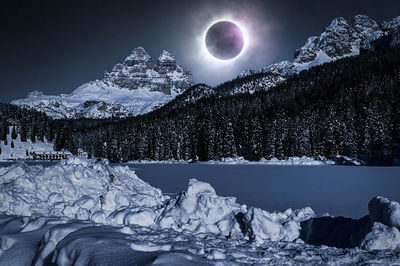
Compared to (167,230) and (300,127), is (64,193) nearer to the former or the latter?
(167,230)

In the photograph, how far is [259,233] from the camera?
798 cm

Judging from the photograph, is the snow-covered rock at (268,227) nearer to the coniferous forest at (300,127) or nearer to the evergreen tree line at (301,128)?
the evergreen tree line at (301,128)

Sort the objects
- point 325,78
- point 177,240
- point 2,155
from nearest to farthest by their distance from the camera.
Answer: point 177,240
point 2,155
point 325,78

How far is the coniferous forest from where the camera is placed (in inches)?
2505

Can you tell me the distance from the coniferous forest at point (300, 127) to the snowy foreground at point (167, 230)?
6053 cm

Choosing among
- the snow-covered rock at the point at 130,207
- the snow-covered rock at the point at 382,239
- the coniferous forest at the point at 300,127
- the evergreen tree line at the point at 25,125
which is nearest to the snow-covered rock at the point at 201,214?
the snow-covered rock at the point at 130,207

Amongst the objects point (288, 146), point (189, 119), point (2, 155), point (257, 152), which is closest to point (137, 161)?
point (189, 119)

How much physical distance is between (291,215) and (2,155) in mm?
140207

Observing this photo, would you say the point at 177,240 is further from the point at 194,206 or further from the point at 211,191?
the point at 211,191

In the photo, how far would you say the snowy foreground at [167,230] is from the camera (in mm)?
4984

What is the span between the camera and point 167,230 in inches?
337

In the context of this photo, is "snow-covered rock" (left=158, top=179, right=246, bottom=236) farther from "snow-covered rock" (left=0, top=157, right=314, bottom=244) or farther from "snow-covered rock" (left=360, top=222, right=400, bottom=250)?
"snow-covered rock" (left=360, top=222, right=400, bottom=250)

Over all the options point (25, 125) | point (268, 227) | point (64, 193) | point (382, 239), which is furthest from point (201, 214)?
point (25, 125)

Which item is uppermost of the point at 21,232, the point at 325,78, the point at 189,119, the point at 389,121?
the point at 325,78
